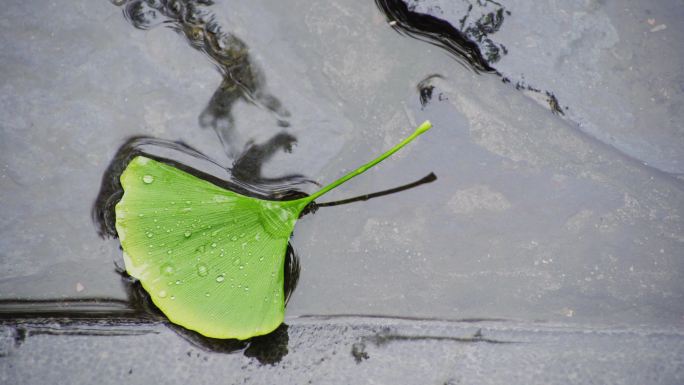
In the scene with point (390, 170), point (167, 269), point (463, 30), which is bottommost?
point (167, 269)

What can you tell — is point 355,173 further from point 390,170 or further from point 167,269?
point 167,269

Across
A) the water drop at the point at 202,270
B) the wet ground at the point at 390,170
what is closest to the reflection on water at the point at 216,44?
the wet ground at the point at 390,170

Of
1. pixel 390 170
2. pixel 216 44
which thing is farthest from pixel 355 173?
pixel 216 44

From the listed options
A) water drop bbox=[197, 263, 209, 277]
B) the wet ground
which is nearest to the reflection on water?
the wet ground

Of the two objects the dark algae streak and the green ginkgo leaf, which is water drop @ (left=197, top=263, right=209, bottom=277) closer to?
the green ginkgo leaf

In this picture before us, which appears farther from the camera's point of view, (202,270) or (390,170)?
(390,170)

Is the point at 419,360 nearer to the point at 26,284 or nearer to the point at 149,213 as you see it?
the point at 149,213
